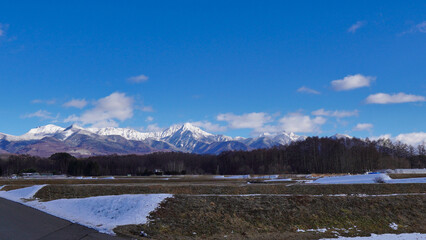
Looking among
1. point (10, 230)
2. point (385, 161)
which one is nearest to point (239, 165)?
point (385, 161)

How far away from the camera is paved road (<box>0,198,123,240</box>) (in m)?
17.5

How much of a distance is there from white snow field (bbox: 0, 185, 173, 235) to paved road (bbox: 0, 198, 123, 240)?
0.76 metres

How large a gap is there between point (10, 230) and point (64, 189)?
20052mm

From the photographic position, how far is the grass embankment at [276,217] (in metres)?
20.2

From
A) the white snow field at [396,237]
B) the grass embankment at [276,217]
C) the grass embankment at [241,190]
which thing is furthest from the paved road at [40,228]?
the white snow field at [396,237]

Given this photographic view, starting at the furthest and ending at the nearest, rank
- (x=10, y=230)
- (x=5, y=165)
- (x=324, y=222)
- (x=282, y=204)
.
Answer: (x=5, y=165)
(x=282, y=204)
(x=324, y=222)
(x=10, y=230)

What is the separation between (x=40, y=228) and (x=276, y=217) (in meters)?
15.1

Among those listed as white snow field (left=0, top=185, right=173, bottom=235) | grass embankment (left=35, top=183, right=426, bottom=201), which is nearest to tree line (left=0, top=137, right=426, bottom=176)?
grass embankment (left=35, top=183, right=426, bottom=201)

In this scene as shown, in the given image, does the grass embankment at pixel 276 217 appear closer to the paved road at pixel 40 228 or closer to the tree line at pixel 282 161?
the paved road at pixel 40 228

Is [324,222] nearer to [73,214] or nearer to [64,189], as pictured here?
[73,214]

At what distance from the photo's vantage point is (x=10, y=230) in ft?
61.4

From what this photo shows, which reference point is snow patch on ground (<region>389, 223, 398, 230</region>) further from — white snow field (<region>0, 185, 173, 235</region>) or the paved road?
the paved road

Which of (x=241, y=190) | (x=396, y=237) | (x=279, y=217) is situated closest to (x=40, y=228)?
(x=279, y=217)

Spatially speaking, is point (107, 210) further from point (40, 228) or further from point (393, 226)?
point (393, 226)
